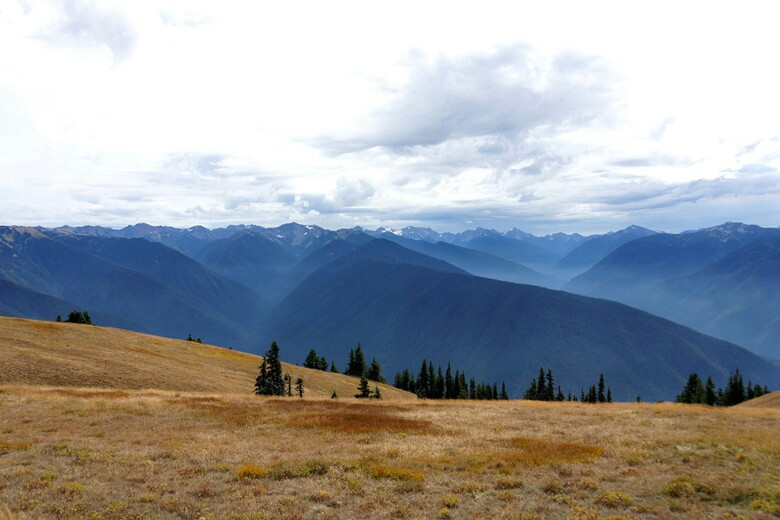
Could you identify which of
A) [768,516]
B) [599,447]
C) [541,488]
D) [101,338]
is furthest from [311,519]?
[101,338]

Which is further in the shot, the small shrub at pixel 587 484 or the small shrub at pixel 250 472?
the small shrub at pixel 250 472

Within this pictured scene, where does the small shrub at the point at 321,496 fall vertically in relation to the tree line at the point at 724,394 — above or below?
above

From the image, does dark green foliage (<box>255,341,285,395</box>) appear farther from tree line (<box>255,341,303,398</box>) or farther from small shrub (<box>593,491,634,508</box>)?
small shrub (<box>593,491,634,508</box>)

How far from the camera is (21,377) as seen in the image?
4244 centimetres

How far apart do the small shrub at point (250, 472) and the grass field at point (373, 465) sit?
0.06 meters

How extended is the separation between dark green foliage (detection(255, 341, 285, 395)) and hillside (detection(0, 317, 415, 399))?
2.03 m

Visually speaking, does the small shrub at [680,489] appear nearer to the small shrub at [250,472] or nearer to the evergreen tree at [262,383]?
the small shrub at [250,472]

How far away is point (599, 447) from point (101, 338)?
7445 cm

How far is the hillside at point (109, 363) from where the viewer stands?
148 ft

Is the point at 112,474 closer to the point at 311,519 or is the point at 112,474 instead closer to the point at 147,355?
the point at 311,519

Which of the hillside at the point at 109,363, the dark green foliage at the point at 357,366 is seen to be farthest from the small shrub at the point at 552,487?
the dark green foliage at the point at 357,366

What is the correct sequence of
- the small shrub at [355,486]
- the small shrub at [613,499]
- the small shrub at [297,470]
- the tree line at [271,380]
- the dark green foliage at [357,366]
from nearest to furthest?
1. the small shrub at [613,499]
2. the small shrub at [355,486]
3. the small shrub at [297,470]
4. the tree line at [271,380]
5. the dark green foliage at [357,366]

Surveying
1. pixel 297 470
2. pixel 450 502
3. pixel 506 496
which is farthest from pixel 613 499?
pixel 297 470

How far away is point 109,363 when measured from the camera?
51969 mm
